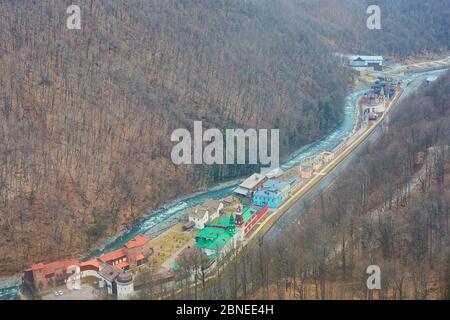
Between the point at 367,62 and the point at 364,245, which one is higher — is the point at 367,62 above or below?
above

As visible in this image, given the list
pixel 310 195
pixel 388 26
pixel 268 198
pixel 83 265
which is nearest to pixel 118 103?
pixel 268 198

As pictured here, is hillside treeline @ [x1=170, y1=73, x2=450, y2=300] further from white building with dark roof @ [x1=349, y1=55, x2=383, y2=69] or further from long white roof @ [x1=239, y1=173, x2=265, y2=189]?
white building with dark roof @ [x1=349, y1=55, x2=383, y2=69]

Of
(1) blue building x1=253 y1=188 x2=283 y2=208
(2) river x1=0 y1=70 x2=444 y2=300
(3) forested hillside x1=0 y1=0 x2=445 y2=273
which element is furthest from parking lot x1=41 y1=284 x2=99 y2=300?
(1) blue building x1=253 y1=188 x2=283 y2=208

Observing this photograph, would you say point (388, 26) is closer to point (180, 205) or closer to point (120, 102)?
point (120, 102)

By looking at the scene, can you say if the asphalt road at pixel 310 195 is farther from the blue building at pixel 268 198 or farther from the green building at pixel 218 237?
the green building at pixel 218 237

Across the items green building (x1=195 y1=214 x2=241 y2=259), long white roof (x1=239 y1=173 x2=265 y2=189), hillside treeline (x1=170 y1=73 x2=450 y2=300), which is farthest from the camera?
long white roof (x1=239 y1=173 x2=265 y2=189)
